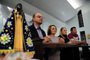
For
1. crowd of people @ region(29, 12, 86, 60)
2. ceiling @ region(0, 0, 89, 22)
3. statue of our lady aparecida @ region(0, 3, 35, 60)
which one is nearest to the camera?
statue of our lady aparecida @ region(0, 3, 35, 60)

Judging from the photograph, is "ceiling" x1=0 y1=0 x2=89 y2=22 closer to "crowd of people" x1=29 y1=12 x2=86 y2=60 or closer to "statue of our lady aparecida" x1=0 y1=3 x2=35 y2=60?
"crowd of people" x1=29 y1=12 x2=86 y2=60

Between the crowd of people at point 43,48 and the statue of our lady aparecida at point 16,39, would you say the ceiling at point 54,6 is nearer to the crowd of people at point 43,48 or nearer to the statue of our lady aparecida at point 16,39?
the crowd of people at point 43,48

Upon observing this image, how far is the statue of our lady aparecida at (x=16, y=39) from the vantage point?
130 centimetres

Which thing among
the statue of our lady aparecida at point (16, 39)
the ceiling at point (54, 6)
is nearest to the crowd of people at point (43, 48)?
the statue of our lady aparecida at point (16, 39)

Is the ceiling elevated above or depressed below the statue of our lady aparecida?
above

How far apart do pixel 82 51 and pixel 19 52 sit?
148 centimetres

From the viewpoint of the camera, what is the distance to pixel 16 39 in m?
1.34

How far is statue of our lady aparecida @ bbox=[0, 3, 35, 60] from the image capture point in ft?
4.26

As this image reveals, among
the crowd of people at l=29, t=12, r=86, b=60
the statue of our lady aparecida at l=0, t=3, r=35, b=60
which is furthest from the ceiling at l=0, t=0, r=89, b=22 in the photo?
the statue of our lady aparecida at l=0, t=3, r=35, b=60

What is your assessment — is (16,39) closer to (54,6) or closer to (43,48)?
(43,48)

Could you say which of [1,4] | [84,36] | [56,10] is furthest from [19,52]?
[84,36]

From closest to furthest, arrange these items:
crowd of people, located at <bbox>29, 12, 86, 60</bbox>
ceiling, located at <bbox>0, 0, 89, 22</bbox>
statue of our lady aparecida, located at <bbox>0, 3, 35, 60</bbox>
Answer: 1. statue of our lady aparecida, located at <bbox>0, 3, 35, 60</bbox>
2. crowd of people, located at <bbox>29, 12, 86, 60</bbox>
3. ceiling, located at <bbox>0, 0, 89, 22</bbox>

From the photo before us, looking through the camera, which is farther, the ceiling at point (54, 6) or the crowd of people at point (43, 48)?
the ceiling at point (54, 6)

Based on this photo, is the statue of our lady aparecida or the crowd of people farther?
the crowd of people
